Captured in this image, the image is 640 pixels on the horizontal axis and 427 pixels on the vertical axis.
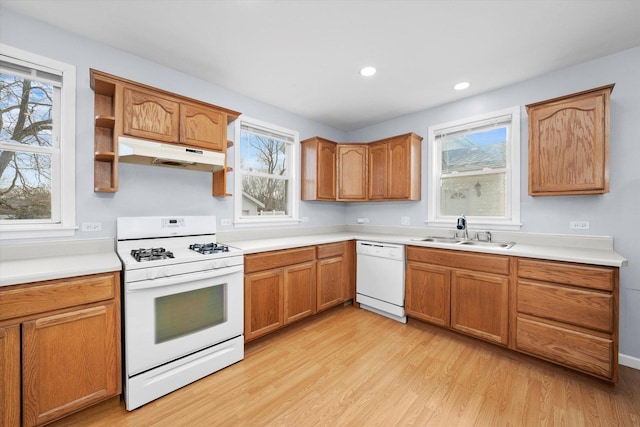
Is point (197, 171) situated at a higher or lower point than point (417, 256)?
higher

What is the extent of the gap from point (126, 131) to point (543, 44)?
3329mm

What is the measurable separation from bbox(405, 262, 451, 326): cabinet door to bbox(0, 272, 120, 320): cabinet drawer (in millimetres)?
2617

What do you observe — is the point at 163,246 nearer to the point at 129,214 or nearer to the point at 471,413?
the point at 129,214

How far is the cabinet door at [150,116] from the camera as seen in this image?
2025mm

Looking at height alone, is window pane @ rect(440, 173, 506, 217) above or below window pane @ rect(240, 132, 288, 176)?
below

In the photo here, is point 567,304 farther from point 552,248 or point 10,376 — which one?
point 10,376

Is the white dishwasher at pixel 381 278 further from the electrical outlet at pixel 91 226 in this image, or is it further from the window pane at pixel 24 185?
the window pane at pixel 24 185

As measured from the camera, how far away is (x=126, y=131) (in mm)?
2012

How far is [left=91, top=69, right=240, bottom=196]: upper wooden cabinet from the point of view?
1.98 m

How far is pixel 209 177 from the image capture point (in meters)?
2.75

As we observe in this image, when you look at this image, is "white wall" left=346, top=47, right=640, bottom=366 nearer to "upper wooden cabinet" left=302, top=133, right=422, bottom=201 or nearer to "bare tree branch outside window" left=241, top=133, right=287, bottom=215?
"upper wooden cabinet" left=302, top=133, right=422, bottom=201

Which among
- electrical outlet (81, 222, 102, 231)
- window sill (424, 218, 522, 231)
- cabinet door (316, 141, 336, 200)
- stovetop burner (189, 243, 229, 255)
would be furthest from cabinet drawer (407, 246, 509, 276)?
electrical outlet (81, 222, 102, 231)

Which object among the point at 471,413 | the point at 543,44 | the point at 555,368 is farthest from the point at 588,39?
the point at 471,413

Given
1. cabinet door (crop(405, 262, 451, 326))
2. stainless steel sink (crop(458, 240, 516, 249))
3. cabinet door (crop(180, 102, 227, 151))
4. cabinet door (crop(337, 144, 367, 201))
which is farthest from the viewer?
cabinet door (crop(337, 144, 367, 201))
